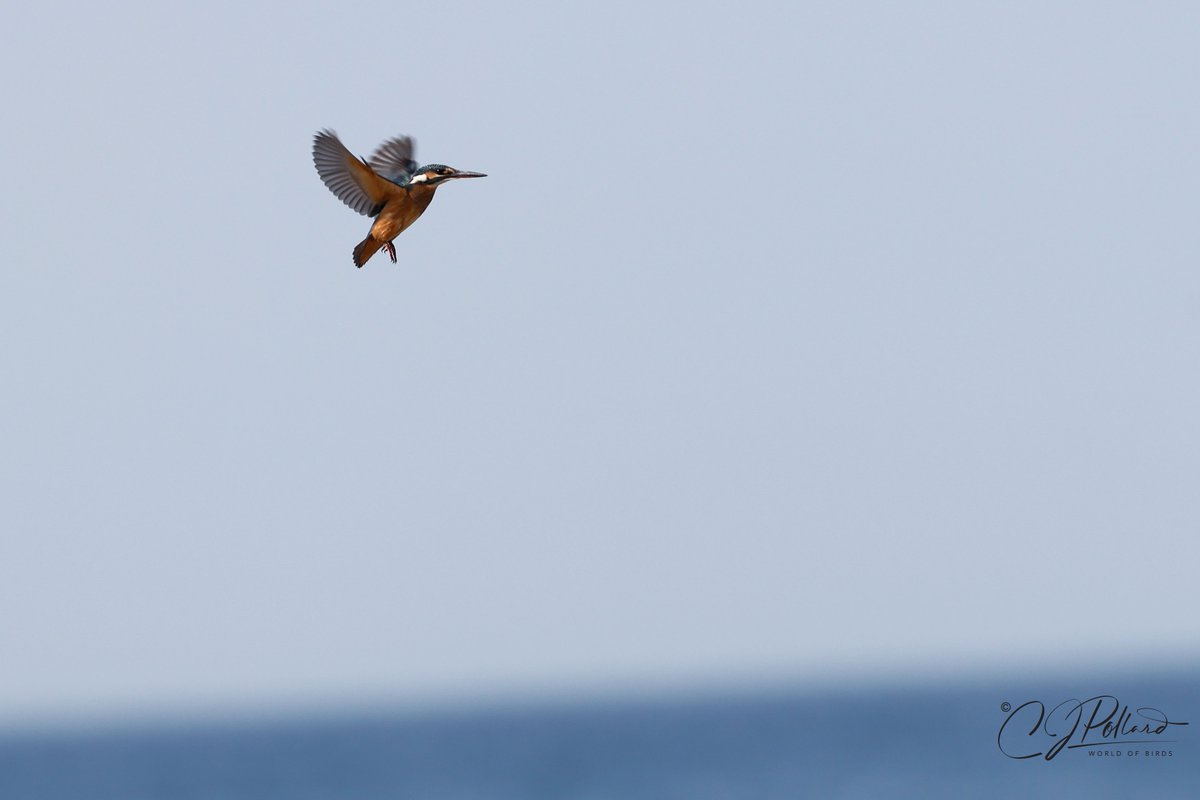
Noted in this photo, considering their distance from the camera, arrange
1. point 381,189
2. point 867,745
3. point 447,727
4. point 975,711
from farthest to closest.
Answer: point 447,727
point 975,711
point 867,745
point 381,189

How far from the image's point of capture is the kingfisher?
645 inches

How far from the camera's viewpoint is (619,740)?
12162 centimetres

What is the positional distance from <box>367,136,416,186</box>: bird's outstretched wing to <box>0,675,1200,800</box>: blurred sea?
4404 cm

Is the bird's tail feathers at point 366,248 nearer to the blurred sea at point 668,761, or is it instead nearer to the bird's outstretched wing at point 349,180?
the bird's outstretched wing at point 349,180

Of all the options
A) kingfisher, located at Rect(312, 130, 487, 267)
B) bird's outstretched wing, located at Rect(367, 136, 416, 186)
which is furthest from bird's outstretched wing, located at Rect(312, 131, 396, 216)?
bird's outstretched wing, located at Rect(367, 136, 416, 186)

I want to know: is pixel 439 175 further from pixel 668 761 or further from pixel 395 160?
pixel 668 761

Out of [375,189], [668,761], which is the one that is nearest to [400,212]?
[375,189]

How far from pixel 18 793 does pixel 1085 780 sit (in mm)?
58519

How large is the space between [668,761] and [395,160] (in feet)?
273

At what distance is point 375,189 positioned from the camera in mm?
16516

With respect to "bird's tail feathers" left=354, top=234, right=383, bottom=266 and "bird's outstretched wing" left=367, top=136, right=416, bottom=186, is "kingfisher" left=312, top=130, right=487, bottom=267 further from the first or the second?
"bird's outstretched wing" left=367, top=136, right=416, bottom=186

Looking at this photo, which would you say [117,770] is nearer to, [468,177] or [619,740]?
[619,740]

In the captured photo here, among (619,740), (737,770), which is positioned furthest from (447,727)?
(737,770)

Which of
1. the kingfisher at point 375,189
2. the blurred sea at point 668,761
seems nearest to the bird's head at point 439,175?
the kingfisher at point 375,189
